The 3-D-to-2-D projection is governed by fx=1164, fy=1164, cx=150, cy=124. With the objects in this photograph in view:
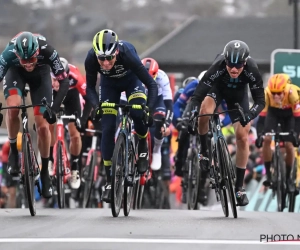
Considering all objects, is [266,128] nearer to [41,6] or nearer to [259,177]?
[259,177]

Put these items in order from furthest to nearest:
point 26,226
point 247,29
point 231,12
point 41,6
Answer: point 231,12
point 41,6
point 247,29
point 26,226

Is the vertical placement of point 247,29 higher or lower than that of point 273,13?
lower

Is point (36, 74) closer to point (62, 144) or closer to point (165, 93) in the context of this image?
point (62, 144)

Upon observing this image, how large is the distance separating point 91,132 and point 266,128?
101 inches

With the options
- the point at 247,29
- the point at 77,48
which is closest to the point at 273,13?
the point at 77,48

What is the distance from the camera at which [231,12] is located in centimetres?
10169

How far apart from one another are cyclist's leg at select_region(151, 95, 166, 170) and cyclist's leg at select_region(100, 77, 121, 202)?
261 cm

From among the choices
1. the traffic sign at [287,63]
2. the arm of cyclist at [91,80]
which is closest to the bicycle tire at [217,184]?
the arm of cyclist at [91,80]

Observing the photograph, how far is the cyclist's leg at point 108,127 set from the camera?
41.5 ft

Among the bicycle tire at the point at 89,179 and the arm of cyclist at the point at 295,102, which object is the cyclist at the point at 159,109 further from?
the arm of cyclist at the point at 295,102

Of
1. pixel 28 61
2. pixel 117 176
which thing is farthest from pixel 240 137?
pixel 28 61

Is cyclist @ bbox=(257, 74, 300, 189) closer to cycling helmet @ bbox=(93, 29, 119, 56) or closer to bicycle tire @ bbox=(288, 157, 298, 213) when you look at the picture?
bicycle tire @ bbox=(288, 157, 298, 213)

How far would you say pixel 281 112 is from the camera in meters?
17.1

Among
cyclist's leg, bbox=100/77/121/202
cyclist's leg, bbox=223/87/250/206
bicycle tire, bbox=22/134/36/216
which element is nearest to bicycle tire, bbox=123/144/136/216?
cyclist's leg, bbox=100/77/121/202
